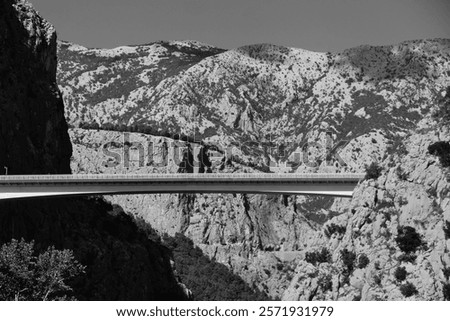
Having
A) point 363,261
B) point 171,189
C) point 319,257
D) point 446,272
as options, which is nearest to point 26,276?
point 446,272

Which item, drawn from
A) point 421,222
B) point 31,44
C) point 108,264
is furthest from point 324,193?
point 31,44

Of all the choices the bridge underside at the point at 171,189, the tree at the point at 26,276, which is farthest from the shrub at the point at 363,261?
the bridge underside at the point at 171,189

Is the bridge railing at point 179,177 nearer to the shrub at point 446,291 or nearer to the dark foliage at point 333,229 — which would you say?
the dark foliage at point 333,229

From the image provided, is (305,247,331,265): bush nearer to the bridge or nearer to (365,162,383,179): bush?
(365,162,383,179): bush

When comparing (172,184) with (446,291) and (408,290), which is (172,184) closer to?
(408,290)

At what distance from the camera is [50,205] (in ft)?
375

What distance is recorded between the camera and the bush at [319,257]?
2753 inches

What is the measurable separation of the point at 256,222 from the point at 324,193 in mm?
96676

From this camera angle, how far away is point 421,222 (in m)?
57.4

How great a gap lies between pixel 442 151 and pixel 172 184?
48574 millimetres
